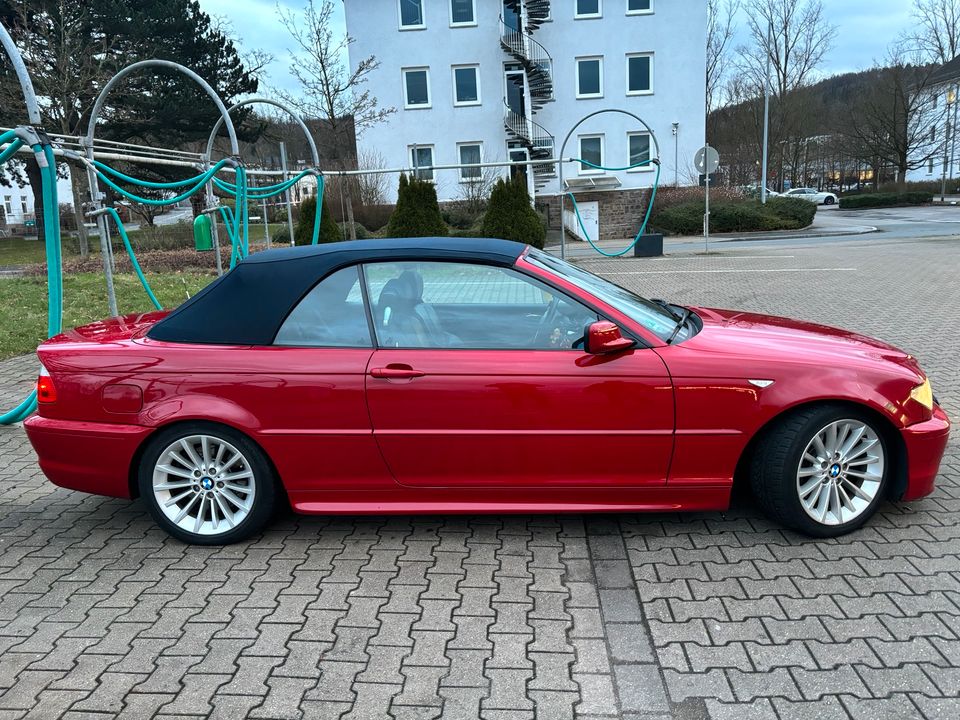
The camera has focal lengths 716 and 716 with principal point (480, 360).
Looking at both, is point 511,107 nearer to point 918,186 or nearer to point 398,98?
point 398,98

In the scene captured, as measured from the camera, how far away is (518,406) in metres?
3.46

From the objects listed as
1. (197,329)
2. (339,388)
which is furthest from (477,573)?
(197,329)

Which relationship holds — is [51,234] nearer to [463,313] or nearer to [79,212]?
[463,313]

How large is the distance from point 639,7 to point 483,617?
39.0 meters

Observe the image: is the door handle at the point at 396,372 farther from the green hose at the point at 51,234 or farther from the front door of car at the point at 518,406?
the green hose at the point at 51,234

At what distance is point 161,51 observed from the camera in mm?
28812

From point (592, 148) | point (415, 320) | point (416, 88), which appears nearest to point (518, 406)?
point (415, 320)

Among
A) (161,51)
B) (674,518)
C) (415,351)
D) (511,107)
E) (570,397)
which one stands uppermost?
(161,51)

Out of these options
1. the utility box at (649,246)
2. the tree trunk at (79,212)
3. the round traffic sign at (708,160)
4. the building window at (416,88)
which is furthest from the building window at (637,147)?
the tree trunk at (79,212)

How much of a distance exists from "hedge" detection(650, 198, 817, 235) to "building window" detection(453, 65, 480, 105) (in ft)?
39.6

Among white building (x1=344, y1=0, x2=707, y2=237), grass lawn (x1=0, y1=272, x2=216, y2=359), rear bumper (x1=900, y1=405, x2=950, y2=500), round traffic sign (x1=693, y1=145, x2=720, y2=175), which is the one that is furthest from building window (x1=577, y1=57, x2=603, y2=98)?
rear bumper (x1=900, y1=405, x2=950, y2=500)

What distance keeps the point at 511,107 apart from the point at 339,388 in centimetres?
3515

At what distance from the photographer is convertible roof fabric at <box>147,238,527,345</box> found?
3.70 meters

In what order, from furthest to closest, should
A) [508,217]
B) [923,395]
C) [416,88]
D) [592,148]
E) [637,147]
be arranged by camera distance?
1. [592,148]
2. [637,147]
3. [416,88]
4. [508,217]
5. [923,395]
